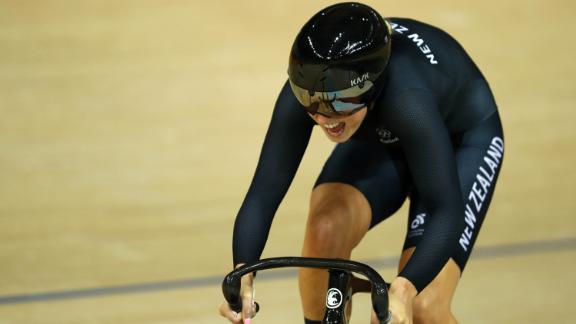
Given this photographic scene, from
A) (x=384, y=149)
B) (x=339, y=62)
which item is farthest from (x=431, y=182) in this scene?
(x=384, y=149)

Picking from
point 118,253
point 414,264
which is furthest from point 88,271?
point 414,264

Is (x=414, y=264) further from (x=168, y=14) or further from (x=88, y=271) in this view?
(x=168, y=14)

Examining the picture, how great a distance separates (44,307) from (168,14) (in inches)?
109

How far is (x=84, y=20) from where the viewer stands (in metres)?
6.73

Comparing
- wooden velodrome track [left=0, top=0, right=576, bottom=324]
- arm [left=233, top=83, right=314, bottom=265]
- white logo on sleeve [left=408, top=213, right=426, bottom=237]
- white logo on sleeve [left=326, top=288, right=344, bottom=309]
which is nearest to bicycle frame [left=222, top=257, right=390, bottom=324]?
white logo on sleeve [left=326, top=288, right=344, bottom=309]

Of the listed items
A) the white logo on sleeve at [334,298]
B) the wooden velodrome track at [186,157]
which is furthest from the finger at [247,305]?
the wooden velodrome track at [186,157]

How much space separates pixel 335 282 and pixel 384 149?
3.23ft

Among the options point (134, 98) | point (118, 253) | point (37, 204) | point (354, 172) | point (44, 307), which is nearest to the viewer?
point (354, 172)

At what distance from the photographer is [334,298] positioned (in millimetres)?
2842

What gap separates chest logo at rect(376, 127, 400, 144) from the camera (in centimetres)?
337

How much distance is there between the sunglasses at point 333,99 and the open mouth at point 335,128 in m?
0.06

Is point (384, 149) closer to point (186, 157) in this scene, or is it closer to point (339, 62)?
point (339, 62)

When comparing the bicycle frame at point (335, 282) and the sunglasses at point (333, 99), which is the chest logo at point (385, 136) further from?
the bicycle frame at point (335, 282)

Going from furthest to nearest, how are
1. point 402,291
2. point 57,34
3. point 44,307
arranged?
point 57,34 → point 44,307 → point 402,291
